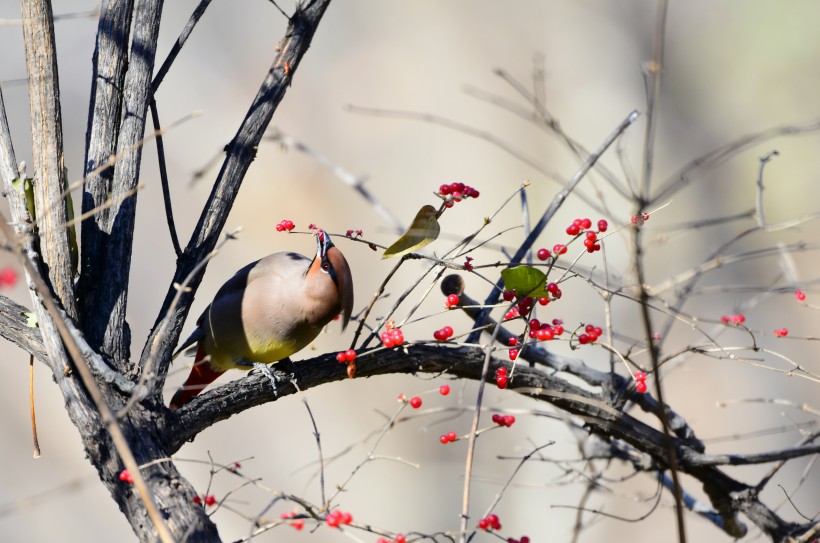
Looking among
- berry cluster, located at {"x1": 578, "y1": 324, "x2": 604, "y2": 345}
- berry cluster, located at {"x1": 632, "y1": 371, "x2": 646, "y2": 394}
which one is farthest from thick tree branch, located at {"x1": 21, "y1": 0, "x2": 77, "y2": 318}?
berry cluster, located at {"x1": 632, "y1": 371, "x2": 646, "y2": 394}

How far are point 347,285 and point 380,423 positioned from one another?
5.04m

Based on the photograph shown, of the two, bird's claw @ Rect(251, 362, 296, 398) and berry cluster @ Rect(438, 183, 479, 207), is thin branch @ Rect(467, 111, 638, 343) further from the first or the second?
bird's claw @ Rect(251, 362, 296, 398)

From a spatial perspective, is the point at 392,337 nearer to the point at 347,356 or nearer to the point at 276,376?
the point at 347,356

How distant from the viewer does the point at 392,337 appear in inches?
90.0

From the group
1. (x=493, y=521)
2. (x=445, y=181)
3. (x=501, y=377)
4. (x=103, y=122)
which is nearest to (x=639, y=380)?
(x=501, y=377)

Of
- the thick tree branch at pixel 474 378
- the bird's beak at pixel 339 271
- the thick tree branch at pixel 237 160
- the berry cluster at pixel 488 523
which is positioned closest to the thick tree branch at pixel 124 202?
the thick tree branch at pixel 237 160

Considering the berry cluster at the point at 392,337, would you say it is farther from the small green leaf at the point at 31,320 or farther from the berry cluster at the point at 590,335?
the small green leaf at the point at 31,320

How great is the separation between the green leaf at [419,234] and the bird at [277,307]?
0.36 m

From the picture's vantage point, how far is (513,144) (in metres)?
8.10

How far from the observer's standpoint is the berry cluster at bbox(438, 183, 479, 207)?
218 centimetres

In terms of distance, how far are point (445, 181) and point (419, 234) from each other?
19.0ft

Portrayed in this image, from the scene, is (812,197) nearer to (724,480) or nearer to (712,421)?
(712,421)

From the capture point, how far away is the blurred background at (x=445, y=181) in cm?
703

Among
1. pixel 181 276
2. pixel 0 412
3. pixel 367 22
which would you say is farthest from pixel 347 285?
pixel 367 22
